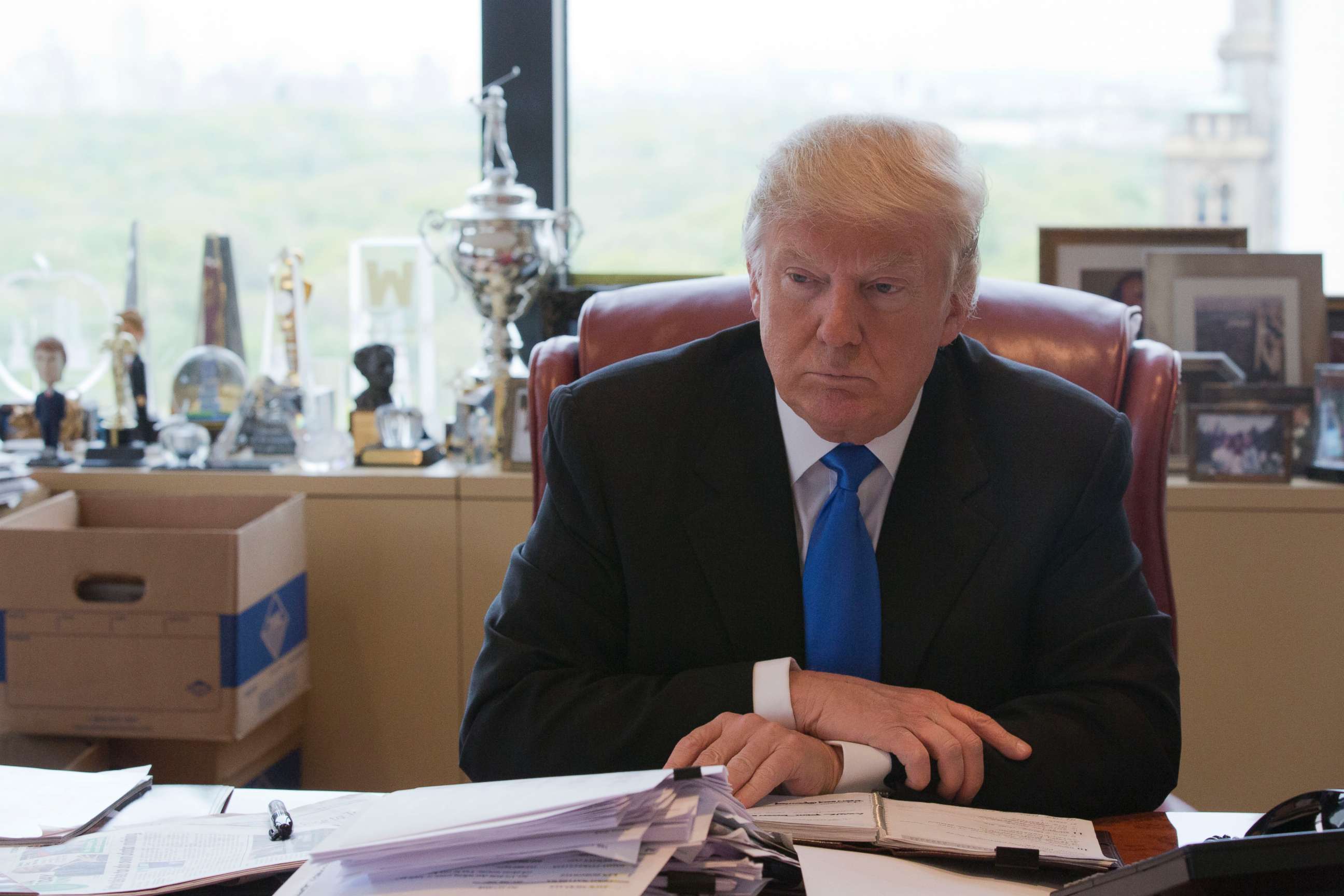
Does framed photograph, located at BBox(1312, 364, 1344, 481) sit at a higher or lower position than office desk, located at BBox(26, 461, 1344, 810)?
higher

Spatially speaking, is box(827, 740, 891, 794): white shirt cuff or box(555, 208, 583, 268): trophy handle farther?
box(555, 208, 583, 268): trophy handle

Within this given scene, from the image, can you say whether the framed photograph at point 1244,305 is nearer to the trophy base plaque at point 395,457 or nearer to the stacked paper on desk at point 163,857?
the trophy base plaque at point 395,457

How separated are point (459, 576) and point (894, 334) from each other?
1.30 metres

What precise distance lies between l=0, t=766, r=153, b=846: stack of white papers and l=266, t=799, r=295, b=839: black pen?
15 cm

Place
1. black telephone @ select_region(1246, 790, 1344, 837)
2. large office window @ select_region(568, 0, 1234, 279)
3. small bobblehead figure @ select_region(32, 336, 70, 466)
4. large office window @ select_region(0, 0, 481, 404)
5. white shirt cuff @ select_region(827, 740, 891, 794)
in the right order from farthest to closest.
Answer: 1. large office window @ select_region(0, 0, 481, 404)
2. large office window @ select_region(568, 0, 1234, 279)
3. small bobblehead figure @ select_region(32, 336, 70, 466)
4. white shirt cuff @ select_region(827, 740, 891, 794)
5. black telephone @ select_region(1246, 790, 1344, 837)

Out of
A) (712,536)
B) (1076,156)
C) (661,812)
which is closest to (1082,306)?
(712,536)

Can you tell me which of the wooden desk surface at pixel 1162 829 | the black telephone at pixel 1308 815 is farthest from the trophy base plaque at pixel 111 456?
the black telephone at pixel 1308 815

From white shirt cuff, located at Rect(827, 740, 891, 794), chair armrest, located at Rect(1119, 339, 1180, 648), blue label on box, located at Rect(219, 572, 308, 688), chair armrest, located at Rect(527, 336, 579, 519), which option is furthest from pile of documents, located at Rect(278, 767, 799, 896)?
blue label on box, located at Rect(219, 572, 308, 688)

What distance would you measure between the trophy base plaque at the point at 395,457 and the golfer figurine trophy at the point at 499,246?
0.15 m

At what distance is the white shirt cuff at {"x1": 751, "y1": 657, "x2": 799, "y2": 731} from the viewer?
113cm

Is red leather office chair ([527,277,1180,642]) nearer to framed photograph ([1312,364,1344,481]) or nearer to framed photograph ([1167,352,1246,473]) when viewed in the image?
framed photograph ([1167,352,1246,473])

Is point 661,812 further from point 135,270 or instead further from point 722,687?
point 135,270

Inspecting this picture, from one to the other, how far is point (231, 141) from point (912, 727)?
2.35m

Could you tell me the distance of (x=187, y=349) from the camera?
107 inches
